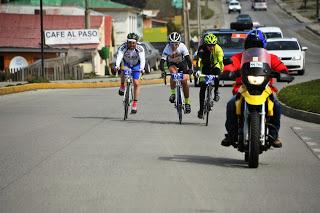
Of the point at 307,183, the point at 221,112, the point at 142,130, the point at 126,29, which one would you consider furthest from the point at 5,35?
the point at 307,183

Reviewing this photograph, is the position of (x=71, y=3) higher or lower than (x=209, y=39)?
higher

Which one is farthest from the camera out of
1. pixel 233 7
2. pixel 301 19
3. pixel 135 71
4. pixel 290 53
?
pixel 233 7

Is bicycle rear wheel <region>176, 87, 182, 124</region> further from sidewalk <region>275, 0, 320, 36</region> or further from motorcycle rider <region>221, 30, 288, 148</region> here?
sidewalk <region>275, 0, 320, 36</region>

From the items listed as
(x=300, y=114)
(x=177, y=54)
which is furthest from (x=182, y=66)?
(x=300, y=114)

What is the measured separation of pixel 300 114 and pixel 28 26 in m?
43.4

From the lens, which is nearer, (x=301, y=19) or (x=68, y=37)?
(x=68, y=37)

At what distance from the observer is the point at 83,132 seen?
1675 cm

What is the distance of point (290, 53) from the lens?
131 feet

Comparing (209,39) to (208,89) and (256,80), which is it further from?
(256,80)

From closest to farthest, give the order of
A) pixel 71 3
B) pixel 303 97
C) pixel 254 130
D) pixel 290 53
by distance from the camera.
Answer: pixel 254 130 → pixel 303 97 → pixel 290 53 → pixel 71 3

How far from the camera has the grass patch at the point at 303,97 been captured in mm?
20391

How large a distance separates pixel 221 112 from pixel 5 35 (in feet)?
135

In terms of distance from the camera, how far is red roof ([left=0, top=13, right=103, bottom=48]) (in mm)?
60000

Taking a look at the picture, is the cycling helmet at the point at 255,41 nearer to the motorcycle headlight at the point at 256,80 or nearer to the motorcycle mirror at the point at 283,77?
the motorcycle mirror at the point at 283,77
